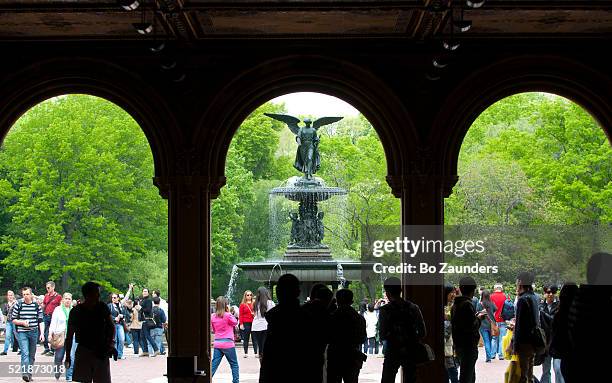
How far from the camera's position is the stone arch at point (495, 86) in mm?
12406

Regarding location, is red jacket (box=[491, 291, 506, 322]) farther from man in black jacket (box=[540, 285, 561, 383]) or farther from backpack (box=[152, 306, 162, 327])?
backpack (box=[152, 306, 162, 327])

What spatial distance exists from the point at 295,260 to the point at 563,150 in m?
16.0

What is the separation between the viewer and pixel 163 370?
49.9 ft

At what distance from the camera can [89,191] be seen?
29.7 metres

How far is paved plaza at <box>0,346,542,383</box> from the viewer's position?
13.9 meters

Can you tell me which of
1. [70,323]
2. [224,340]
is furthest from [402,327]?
[224,340]

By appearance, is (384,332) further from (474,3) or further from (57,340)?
(57,340)

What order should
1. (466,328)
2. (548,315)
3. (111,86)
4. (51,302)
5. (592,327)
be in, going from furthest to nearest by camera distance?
(51,302) → (111,86) → (548,315) → (466,328) → (592,327)

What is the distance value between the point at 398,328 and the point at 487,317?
5.79 m

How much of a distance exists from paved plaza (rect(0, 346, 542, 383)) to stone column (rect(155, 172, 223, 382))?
1.59 metres

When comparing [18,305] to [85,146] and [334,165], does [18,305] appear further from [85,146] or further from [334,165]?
[334,165]

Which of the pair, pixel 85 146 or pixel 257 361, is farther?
pixel 85 146

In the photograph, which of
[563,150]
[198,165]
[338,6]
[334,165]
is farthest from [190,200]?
[334,165]

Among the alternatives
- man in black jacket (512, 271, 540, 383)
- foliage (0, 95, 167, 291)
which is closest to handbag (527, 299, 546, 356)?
man in black jacket (512, 271, 540, 383)
